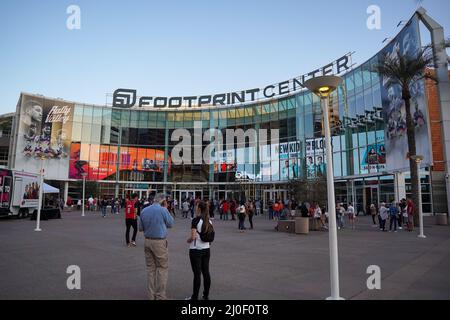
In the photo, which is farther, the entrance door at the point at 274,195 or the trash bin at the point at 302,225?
the entrance door at the point at 274,195

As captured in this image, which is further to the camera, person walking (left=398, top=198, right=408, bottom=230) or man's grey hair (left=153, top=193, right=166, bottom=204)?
person walking (left=398, top=198, right=408, bottom=230)

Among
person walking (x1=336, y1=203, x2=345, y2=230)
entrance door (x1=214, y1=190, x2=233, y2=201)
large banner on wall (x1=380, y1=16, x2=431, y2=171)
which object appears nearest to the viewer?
person walking (x1=336, y1=203, x2=345, y2=230)

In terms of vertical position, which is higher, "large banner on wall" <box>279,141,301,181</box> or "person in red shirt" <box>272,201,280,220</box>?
"large banner on wall" <box>279,141,301,181</box>

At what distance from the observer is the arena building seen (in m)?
30.1

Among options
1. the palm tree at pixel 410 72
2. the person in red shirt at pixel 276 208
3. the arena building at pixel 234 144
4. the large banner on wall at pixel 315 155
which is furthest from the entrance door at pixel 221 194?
the palm tree at pixel 410 72

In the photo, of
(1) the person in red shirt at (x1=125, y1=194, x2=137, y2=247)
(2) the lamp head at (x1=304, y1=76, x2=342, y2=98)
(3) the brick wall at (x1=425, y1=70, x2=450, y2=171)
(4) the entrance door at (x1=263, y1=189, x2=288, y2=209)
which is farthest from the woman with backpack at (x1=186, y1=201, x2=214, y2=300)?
(4) the entrance door at (x1=263, y1=189, x2=288, y2=209)

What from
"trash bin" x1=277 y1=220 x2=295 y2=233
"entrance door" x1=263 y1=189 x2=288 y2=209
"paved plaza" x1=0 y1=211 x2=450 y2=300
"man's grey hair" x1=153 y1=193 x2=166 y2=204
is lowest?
"paved plaza" x1=0 y1=211 x2=450 y2=300

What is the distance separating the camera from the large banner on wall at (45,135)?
144 feet

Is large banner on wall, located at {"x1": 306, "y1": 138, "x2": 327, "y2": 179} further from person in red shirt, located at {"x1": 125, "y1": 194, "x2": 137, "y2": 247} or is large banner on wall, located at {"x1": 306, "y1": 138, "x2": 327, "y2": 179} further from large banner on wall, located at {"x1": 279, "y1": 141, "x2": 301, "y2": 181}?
person in red shirt, located at {"x1": 125, "y1": 194, "x2": 137, "y2": 247}

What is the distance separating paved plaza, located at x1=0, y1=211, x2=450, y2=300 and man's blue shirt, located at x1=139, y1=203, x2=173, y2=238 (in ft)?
3.68

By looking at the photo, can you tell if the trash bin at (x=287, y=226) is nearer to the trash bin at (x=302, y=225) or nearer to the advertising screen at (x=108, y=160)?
the trash bin at (x=302, y=225)

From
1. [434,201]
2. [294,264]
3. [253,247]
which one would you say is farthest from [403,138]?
[294,264]

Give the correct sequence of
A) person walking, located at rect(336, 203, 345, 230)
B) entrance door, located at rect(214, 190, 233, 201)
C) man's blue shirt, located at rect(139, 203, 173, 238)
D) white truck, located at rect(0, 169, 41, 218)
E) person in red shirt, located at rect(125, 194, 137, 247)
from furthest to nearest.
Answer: entrance door, located at rect(214, 190, 233, 201) → white truck, located at rect(0, 169, 41, 218) → person walking, located at rect(336, 203, 345, 230) → person in red shirt, located at rect(125, 194, 137, 247) → man's blue shirt, located at rect(139, 203, 173, 238)

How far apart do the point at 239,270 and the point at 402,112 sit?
24.6 meters
